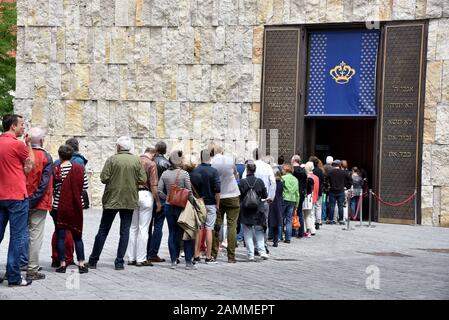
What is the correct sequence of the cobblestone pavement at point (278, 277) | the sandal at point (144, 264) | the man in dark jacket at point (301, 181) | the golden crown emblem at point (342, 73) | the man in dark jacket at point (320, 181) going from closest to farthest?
1. the cobblestone pavement at point (278, 277)
2. the sandal at point (144, 264)
3. the man in dark jacket at point (301, 181)
4. the man in dark jacket at point (320, 181)
5. the golden crown emblem at point (342, 73)

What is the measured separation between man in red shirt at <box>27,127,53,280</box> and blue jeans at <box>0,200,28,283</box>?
781mm

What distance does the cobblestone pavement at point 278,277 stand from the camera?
11180 mm

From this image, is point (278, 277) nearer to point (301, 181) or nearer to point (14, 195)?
point (14, 195)

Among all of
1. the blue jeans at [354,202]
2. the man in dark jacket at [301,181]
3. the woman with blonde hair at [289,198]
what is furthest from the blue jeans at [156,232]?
the blue jeans at [354,202]

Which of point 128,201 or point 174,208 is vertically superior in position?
point 128,201

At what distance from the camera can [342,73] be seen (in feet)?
92.2

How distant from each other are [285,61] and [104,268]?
51.1 ft

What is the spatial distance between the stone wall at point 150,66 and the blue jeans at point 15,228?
57.9ft

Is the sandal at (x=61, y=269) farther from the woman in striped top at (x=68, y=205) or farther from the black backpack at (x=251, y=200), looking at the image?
the black backpack at (x=251, y=200)

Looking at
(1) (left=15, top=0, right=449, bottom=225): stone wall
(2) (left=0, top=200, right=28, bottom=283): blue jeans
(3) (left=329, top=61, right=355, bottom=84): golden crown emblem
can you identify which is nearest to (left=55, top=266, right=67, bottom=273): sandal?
(2) (left=0, top=200, right=28, bottom=283): blue jeans

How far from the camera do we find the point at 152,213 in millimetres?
14953

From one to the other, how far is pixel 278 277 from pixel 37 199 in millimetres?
3471

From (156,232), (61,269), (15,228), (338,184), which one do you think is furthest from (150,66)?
(15,228)
